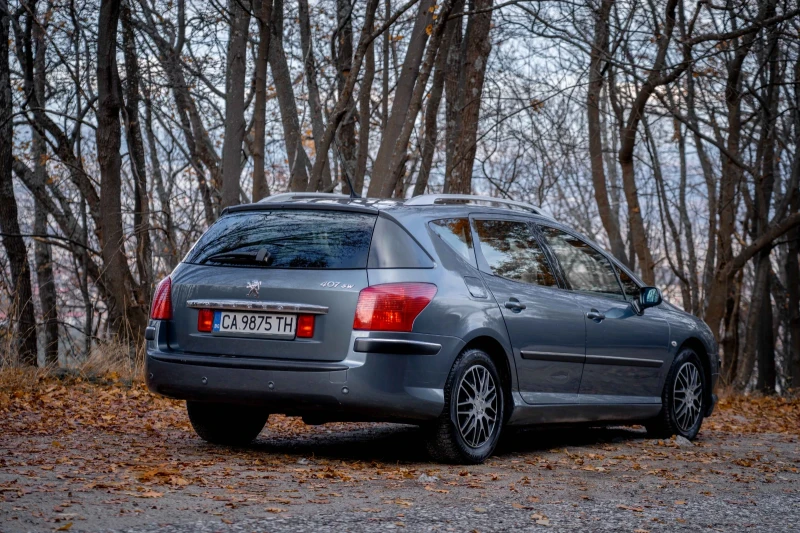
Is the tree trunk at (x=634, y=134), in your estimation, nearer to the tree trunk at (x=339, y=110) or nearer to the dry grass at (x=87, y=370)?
the tree trunk at (x=339, y=110)

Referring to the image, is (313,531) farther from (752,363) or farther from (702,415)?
(752,363)

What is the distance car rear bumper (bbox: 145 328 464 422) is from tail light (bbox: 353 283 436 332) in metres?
0.06

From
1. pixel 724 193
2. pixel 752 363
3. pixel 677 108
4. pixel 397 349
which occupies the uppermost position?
pixel 677 108

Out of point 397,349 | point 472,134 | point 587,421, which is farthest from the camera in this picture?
point 472,134

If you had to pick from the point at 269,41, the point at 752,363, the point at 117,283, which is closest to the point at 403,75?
the point at 269,41

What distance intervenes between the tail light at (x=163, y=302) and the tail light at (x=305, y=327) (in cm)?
92

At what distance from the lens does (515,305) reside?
652 cm

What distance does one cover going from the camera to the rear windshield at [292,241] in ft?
19.4

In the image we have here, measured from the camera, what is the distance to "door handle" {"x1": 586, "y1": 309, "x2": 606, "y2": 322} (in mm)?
7281

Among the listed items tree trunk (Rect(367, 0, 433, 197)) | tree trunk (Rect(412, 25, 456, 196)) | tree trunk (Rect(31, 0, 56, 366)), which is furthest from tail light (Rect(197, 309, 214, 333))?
tree trunk (Rect(412, 25, 456, 196))

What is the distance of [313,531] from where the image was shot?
3.99m

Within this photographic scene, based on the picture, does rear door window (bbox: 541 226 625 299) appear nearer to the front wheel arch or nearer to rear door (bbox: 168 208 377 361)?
the front wheel arch

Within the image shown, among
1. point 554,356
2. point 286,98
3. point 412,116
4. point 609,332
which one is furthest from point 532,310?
point 286,98

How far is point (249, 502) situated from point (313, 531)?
657mm
